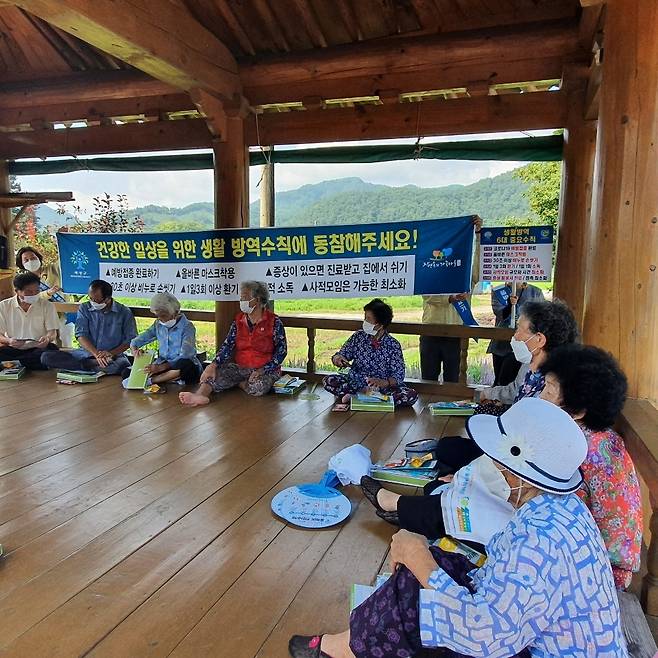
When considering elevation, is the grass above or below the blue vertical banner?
below

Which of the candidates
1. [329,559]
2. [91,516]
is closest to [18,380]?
[91,516]

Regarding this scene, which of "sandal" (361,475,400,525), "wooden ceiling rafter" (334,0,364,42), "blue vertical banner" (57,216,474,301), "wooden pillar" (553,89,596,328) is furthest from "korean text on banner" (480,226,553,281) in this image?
"sandal" (361,475,400,525)

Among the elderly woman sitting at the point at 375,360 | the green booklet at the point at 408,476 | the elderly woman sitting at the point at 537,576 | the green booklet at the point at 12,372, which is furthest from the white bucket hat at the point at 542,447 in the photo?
the green booklet at the point at 12,372

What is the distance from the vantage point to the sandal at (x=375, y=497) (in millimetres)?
2133

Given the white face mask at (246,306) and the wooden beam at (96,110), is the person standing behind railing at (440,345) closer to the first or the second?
the white face mask at (246,306)

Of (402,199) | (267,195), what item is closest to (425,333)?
(267,195)

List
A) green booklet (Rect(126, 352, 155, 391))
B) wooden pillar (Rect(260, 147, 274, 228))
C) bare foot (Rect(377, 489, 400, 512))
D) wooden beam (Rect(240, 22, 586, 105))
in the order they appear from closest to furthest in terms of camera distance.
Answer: bare foot (Rect(377, 489, 400, 512)) → wooden beam (Rect(240, 22, 586, 105)) → green booklet (Rect(126, 352, 155, 391)) → wooden pillar (Rect(260, 147, 274, 228))

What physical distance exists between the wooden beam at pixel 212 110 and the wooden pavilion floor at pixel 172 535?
2.49m

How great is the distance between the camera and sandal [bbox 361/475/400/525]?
2.13m

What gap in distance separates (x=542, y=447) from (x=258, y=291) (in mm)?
3279

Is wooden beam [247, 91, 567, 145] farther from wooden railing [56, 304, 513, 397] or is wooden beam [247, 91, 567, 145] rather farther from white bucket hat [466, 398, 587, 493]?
white bucket hat [466, 398, 587, 493]

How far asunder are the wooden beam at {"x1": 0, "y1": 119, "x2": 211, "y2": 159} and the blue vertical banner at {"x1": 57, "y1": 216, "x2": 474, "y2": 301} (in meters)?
0.92

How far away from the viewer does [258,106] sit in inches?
173

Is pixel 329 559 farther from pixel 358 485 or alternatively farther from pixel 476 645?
pixel 476 645
